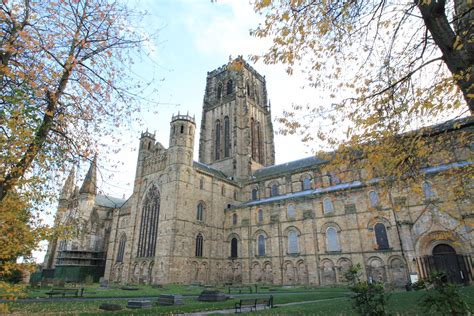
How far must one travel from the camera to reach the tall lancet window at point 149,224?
34.3 m

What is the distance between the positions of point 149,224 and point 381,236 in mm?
26691

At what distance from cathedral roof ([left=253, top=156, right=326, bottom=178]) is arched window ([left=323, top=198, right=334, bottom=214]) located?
6.97m

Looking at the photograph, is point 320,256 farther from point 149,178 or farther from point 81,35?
point 81,35

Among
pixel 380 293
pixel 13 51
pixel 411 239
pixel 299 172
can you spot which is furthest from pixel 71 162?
pixel 299 172

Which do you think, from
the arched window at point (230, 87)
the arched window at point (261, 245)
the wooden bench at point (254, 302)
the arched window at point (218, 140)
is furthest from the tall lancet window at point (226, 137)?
the wooden bench at point (254, 302)

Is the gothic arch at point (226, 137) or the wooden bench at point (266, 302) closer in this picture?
the wooden bench at point (266, 302)

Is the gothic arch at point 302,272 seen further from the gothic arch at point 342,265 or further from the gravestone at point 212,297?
the gravestone at point 212,297

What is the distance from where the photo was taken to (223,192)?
3984 centimetres

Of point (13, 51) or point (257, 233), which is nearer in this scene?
point (13, 51)

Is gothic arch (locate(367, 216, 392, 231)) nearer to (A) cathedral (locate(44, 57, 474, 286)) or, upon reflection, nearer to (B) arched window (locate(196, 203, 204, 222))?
(A) cathedral (locate(44, 57, 474, 286))

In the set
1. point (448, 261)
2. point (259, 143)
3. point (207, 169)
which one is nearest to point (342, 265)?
point (448, 261)

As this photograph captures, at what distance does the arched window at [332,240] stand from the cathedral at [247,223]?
105 millimetres

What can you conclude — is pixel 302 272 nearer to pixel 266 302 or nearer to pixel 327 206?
pixel 327 206

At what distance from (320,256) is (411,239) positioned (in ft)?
29.8
